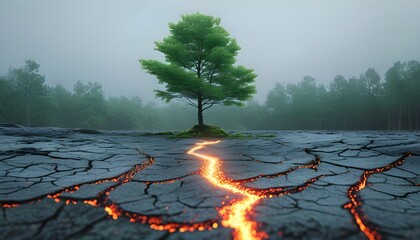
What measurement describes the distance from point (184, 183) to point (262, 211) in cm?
112

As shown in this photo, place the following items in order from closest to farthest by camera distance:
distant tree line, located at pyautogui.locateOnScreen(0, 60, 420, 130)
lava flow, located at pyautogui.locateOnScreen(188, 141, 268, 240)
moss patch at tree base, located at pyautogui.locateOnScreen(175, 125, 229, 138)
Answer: lava flow, located at pyautogui.locateOnScreen(188, 141, 268, 240)
moss patch at tree base, located at pyautogui.locateOnScreen(175, 125, 229, 138)
distant tree line, located at pyautogui.locateOnScreen(0, 60, 420, 130)

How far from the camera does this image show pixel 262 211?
6.92 ft

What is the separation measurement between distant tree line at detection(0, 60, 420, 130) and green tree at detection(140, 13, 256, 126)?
1601cm

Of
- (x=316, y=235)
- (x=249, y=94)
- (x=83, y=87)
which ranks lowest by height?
(x=316, y=235)

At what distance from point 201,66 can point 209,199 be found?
9.88m

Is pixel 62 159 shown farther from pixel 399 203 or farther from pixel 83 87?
pixel 83 87

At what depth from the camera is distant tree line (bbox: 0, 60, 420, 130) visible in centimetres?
3488

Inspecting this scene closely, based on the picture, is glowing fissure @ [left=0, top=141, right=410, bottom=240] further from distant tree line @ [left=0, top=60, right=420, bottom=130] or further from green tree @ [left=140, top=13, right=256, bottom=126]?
distant tree line @ [left=0, top=60, right=420, bottom=130]

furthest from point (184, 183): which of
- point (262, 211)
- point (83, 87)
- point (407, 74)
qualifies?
point (83, 87)

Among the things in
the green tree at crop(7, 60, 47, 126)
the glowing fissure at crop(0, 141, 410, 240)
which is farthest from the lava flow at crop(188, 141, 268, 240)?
the green tree at crop(7, 60, 47, 126)

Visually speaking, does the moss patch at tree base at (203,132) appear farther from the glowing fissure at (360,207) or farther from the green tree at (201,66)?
the glowing fissure at (360,207)

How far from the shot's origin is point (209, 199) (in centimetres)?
238

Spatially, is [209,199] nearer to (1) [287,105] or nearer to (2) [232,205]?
(2) [232,205]

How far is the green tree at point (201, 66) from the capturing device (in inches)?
418
